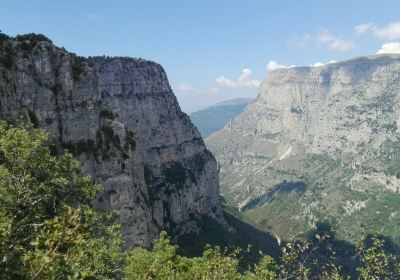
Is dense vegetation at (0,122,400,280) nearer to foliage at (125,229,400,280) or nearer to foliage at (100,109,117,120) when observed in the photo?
foliage at (125,229,400,280)

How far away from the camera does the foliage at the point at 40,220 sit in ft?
94.0

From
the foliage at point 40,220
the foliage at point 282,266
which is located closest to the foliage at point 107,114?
the foliage at point 282,266

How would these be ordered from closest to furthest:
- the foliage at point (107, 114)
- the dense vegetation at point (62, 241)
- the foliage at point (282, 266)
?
the dense vegetation at point (62, 241) < the foliage at point (282, 266) < the foliage at point (107, 114)

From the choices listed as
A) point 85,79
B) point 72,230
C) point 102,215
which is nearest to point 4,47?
point 85,79

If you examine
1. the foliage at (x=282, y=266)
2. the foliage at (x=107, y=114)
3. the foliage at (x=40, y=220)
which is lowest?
the foliage at (x=282, y=266)

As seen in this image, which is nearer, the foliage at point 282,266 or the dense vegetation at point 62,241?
the dense vegetation at point 62,241

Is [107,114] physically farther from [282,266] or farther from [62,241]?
[62,241]

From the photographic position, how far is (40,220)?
51969 mm

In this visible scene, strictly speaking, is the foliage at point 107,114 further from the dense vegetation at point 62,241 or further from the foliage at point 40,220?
the foliage at point 40,220

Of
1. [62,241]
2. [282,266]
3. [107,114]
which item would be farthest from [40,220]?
[107,114]

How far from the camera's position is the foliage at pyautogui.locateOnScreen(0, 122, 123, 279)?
94.0 feet

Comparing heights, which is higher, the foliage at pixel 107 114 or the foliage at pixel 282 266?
the foliage at pixel 107 114

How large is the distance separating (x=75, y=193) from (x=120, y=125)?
90651 mm

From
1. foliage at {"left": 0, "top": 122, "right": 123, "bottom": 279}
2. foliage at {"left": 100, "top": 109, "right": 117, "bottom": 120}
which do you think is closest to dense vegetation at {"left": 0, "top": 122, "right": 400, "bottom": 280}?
foliage at {"left": 0, "top": 122, "right": 123, "bottom": 279}
